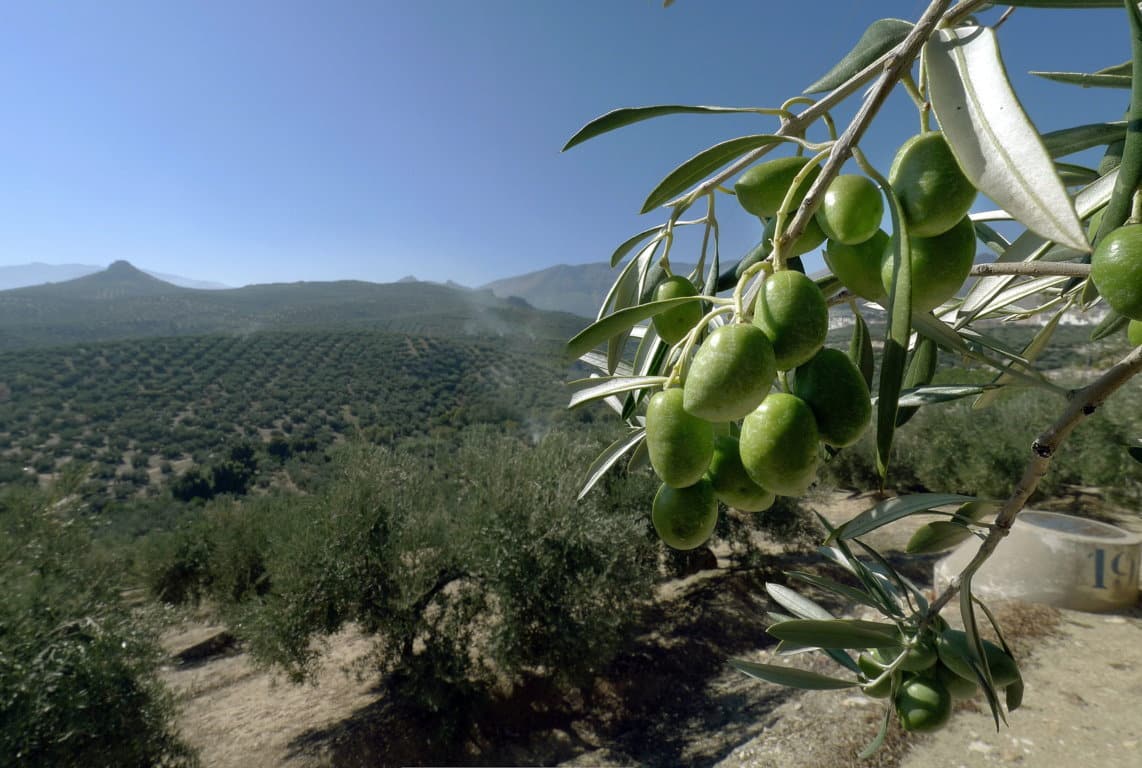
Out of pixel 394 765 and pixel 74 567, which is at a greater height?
pixel 74 567

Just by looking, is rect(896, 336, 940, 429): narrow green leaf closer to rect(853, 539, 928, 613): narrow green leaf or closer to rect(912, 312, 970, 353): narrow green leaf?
rect(912, 312, 970, 353): narrow green leaf

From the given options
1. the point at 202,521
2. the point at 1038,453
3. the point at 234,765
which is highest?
the point at 1038,453

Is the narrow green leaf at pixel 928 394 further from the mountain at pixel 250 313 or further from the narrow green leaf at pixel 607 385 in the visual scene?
the mountain at pixel 250 313

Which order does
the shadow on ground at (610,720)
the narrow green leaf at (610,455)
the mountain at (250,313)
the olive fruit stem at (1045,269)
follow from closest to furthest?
1. the olive fruit stem at (1045,269)
2. the narrow green leaf at (610,455)
3. the shadow on ground at (610,720)
4. the mountain at (250,313)

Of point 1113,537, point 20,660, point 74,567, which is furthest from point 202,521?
point 1113,537

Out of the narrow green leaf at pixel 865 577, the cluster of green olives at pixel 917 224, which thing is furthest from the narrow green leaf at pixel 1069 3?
the narrow green leaf at pixel 865 577

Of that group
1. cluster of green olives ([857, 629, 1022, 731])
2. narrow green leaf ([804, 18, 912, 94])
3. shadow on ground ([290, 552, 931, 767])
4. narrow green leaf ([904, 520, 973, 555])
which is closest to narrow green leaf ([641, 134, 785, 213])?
narrow green leaf ([804, 18, 912, 94])

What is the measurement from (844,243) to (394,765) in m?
7.27

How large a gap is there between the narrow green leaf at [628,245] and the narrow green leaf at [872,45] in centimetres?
31

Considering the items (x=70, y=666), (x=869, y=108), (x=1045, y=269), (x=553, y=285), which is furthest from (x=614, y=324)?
(x=553, y=285)

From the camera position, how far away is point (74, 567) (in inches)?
237

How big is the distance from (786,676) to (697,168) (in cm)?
73

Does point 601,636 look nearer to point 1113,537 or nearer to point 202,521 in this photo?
point 1113,537

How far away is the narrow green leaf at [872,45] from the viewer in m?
0.53
